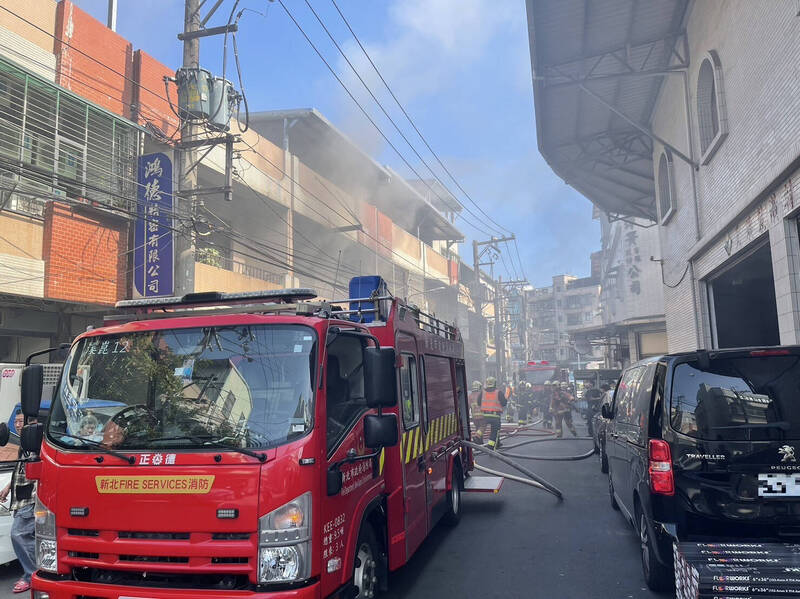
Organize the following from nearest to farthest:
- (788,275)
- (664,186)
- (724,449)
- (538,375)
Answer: (724,449) → (788,275) → (664,186) → (538,375)

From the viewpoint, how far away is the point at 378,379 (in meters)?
3.88

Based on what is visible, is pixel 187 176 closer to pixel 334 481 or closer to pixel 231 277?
pixel 231 277

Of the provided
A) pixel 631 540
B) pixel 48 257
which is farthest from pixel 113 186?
pixel 631 540

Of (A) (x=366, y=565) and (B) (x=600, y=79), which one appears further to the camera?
(B) (x=600, y=79)

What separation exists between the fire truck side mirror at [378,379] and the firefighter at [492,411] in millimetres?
10160

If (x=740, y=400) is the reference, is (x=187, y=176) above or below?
above

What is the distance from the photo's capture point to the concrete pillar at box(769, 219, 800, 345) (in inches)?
305

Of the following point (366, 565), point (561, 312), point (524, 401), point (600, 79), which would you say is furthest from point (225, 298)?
point (561, 312)

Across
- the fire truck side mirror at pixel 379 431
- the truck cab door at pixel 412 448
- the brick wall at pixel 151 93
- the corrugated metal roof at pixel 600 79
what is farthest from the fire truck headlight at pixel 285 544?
the brick wall at pixel 151 93

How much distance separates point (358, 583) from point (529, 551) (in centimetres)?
281

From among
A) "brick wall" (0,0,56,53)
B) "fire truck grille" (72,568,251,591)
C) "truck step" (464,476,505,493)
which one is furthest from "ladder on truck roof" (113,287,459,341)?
"brick wall" (0,0,56,53)

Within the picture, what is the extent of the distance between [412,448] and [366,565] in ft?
4.80

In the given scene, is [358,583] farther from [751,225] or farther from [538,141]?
[538,141]

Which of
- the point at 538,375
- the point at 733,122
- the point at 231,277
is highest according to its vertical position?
the point at 733,122
